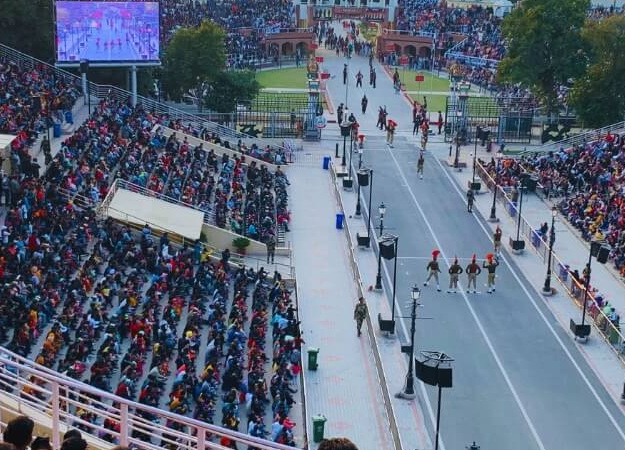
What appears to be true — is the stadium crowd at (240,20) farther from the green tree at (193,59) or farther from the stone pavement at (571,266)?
the stone pavement at (571,266)

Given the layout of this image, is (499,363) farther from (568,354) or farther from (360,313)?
(360,313)

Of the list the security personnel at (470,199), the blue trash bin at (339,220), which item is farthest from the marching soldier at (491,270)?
the security personnel at (470,199)

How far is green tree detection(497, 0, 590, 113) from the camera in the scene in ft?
209

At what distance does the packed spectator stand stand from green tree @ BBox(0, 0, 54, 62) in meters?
13.3

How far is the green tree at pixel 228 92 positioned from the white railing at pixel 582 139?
14.9 meters

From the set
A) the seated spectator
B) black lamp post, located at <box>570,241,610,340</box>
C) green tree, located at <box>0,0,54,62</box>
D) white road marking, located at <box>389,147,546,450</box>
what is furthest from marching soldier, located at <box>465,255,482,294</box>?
green tree, located at <box>0,0,54,62</box>

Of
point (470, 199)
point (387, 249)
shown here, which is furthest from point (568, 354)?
point (470, 199)

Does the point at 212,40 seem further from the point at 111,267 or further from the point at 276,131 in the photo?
the point at 111,267

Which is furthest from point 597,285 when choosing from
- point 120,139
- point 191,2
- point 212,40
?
point 191,2

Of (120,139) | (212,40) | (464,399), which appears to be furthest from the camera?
(212,40)

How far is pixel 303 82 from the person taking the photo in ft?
266

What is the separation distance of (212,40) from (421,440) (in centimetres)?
3974

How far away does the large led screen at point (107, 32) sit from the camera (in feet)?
174

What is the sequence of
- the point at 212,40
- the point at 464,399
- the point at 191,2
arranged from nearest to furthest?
the point at 464,399 < the point at 212,40 < the point at 191,2
